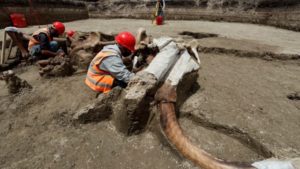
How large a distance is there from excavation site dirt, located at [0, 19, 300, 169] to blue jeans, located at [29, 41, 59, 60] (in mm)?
881

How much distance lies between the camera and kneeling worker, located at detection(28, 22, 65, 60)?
4.25 metres

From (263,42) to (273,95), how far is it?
3.11 metres

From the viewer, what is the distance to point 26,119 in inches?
104

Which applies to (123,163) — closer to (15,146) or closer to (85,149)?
(85,149)

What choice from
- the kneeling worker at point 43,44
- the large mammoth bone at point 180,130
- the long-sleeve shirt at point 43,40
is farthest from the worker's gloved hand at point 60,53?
the large mammoth bone at point 180,130

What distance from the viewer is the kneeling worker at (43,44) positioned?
13.9ft

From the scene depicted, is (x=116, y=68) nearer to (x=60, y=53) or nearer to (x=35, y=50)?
(x=60, y=53)

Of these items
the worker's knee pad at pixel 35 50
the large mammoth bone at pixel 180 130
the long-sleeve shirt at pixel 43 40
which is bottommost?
the large mammoth bone at pixel 180 130

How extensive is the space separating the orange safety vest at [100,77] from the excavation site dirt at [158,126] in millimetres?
267

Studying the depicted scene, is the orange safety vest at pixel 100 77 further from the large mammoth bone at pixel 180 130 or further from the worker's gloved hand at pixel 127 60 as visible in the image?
the large mammoth bone at pixel 180 130

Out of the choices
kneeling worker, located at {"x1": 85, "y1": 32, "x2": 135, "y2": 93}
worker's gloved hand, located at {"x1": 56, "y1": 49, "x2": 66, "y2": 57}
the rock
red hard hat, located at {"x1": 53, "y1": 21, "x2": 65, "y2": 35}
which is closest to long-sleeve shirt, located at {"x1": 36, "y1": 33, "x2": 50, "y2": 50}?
worker's gloved hand, located at {"x1": 56, "y1": 49, "x2": 66, "y2": 57}

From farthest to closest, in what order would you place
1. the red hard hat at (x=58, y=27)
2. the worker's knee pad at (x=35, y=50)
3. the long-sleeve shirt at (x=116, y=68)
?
the red hard hat at (x=58, y=27), the worker's knee pad at (x=35, y=50), the long-sleeve shirt at (x=116, y=68)

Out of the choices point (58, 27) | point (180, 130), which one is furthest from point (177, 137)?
point (58, 27)

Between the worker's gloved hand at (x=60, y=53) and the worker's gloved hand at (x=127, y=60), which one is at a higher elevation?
the worker's gloved hand at (x=127, y=60)
